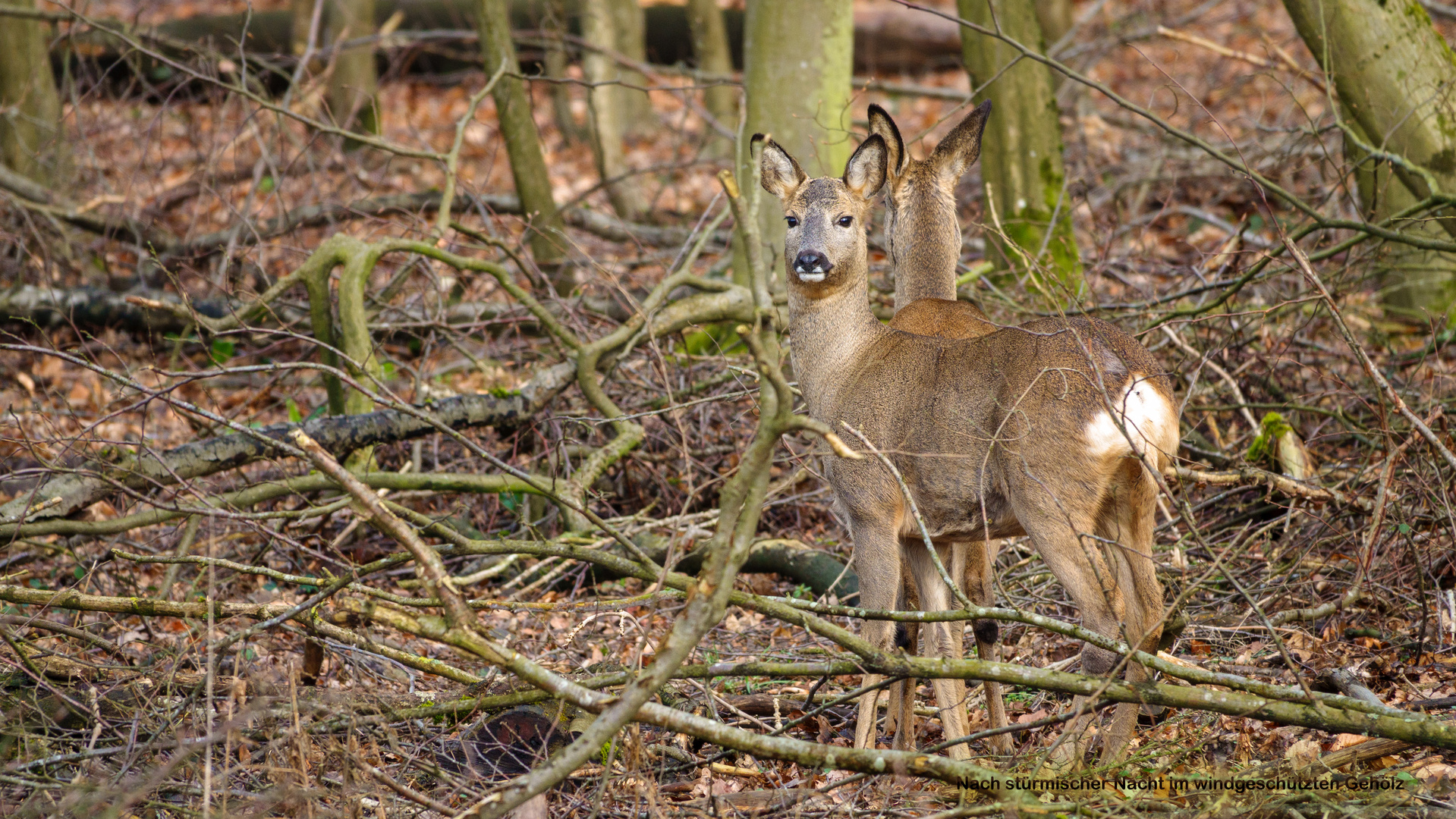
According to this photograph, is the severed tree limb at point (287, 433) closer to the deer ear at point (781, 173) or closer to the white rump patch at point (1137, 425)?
the deer ear at point (781, 173)

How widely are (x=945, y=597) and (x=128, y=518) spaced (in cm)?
382

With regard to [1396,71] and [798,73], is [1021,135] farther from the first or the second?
[1396,71]

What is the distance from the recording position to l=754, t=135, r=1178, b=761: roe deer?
4297mm

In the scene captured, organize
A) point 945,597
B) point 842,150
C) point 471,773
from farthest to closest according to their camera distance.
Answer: point 842,150 → point 945,597 → point 471,773

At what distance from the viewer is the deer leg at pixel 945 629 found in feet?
15.2

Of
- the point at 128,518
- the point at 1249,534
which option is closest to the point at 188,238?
the point at 128,518

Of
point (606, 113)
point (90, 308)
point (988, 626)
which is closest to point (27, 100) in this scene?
point (90, 308)

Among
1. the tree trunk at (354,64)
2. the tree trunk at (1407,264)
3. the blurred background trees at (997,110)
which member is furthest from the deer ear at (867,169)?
the tree trunk at (354,64)

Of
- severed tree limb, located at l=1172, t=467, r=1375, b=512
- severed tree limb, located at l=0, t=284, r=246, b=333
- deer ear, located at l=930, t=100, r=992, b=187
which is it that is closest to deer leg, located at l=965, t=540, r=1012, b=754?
severed tree limb, located at l=1172, t=467, r=1375, b=512

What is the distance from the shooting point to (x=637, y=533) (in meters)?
6.66

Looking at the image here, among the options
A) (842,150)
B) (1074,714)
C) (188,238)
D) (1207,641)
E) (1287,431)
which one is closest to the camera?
(1074,714)

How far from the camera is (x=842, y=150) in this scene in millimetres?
8422

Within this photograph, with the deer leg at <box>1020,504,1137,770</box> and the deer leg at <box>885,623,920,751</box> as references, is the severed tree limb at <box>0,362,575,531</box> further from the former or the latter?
the deer leg at <box>1020,504,1137,770</box>

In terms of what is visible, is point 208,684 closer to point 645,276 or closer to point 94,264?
point 645,276
